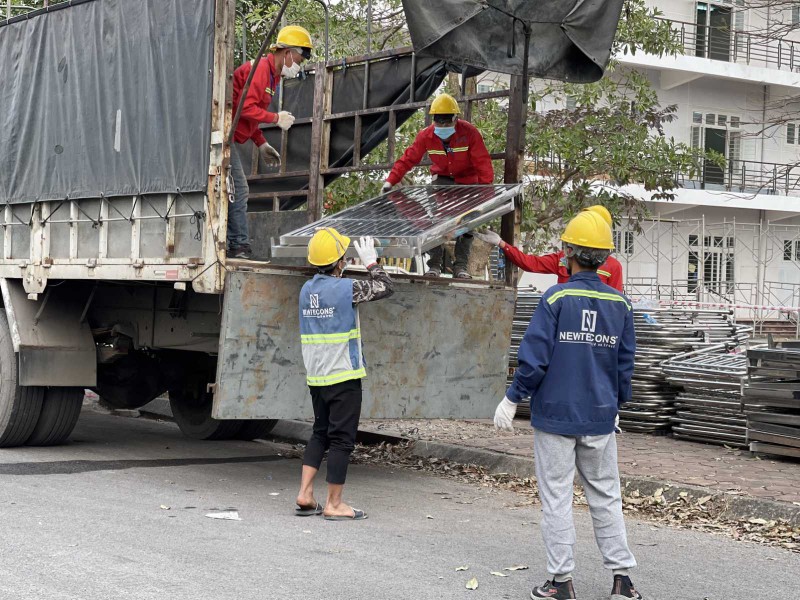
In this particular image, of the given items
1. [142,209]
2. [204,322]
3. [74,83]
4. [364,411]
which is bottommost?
[364,411]

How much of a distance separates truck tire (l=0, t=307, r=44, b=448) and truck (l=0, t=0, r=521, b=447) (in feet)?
0.04

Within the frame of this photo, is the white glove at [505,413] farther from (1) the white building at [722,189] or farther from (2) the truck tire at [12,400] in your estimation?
(1) the white building at [722,189]

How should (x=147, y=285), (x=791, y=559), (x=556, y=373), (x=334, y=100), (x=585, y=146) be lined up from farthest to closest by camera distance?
(x=585, y=146), (x=334, y=100), (x=147, y=285), (x=791, y=559), (x=556, y=373)

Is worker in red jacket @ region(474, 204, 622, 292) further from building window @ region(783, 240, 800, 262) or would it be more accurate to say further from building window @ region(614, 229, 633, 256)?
building window @ region(783, 240, 800, 262)

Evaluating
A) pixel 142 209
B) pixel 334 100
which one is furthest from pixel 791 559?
pixel 334 100

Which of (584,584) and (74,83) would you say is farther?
(74,83)

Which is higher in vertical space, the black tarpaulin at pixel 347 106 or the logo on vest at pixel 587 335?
the black tarpaulin at pixel 347 106

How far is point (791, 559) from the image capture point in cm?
600

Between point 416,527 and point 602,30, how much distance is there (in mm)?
3891

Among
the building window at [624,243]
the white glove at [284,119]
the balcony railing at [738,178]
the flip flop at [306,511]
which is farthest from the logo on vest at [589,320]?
the balcony railing at [738,178]

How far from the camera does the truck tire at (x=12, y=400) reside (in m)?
8.57

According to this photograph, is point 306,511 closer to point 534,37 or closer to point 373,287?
point 373,287

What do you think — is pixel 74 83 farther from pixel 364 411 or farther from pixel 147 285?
pixel 364 411

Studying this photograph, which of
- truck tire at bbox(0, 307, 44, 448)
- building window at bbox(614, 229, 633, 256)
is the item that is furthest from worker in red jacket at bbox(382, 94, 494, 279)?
building window at bbox(614, 229, 633, 256)
